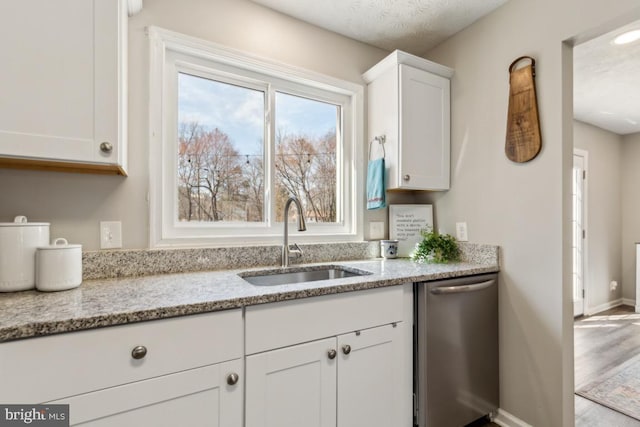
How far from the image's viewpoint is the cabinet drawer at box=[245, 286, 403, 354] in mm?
1111

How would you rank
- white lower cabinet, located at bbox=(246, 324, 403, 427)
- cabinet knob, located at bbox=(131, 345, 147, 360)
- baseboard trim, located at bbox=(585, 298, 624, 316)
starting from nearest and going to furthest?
cabinet knob, located at bbox=(131, 345, 147, 360) → white lower cabinet, located at bbox=(246, 324, 403, 427) → baseboard trim, located at bbox=(585, 298, 624, 316)

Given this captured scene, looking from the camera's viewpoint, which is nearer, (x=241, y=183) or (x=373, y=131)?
(x=241, y=183)

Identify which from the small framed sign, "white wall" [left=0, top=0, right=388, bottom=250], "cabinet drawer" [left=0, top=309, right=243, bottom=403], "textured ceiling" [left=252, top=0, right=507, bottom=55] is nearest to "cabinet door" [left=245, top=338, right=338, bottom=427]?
"cabinet drawer" [left=0, top=309, right=243, bottom=403]

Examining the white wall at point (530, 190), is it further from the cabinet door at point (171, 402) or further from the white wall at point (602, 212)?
the white wall at point (602, 212)

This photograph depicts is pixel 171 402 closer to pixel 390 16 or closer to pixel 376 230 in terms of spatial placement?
pixel 376 230

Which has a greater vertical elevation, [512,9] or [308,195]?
[512,9]

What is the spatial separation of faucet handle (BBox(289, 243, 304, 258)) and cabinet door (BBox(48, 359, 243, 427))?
0.81 m

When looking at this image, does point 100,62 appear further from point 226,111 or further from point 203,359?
point 203,359

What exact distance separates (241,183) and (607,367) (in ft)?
10.2

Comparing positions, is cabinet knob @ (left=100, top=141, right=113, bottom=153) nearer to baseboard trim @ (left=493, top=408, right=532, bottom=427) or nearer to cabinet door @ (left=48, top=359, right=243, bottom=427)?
cabinet door @ (left=48, top=359, right=243, bottom=427)

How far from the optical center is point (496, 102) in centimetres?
183

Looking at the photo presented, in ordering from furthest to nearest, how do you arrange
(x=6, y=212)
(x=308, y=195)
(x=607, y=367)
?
(x=607, y=367), (x=308, y=195), (x=6, y=212)

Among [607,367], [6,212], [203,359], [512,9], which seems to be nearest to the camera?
[203,359]

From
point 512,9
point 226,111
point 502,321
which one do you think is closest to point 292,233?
point 226,111
